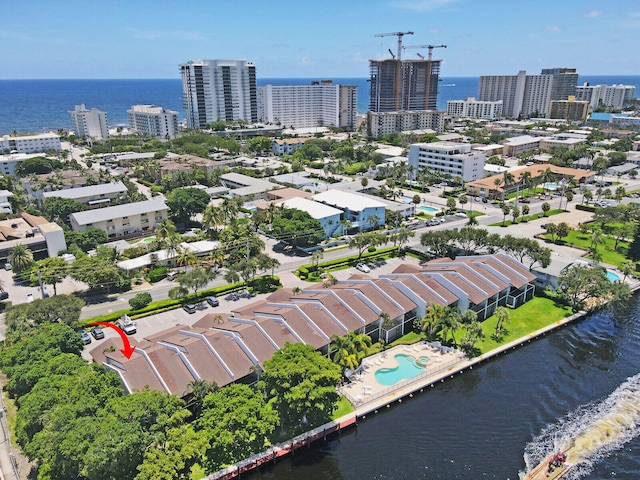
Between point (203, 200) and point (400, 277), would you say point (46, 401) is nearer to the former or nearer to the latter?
point (400, 277)

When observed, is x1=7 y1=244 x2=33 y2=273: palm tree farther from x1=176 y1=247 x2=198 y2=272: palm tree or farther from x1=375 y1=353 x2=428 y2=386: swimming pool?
x1=375 y1=353 x2=428 y2=386: swimming pool

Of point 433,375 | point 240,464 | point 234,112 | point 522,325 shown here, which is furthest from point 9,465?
point 234,112

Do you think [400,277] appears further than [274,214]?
No

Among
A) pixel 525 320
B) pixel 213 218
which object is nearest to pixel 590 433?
pixel 525 320

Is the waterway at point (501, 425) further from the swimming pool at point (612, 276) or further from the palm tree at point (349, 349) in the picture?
the swimming pool at point (612, 276)

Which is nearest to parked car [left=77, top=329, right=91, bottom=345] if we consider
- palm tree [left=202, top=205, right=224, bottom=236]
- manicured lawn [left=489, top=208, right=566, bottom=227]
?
palm tree [left=202, top=205, right=224, bottom=236]

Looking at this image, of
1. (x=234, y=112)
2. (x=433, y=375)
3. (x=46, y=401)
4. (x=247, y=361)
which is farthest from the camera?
(x=234, y=112)
